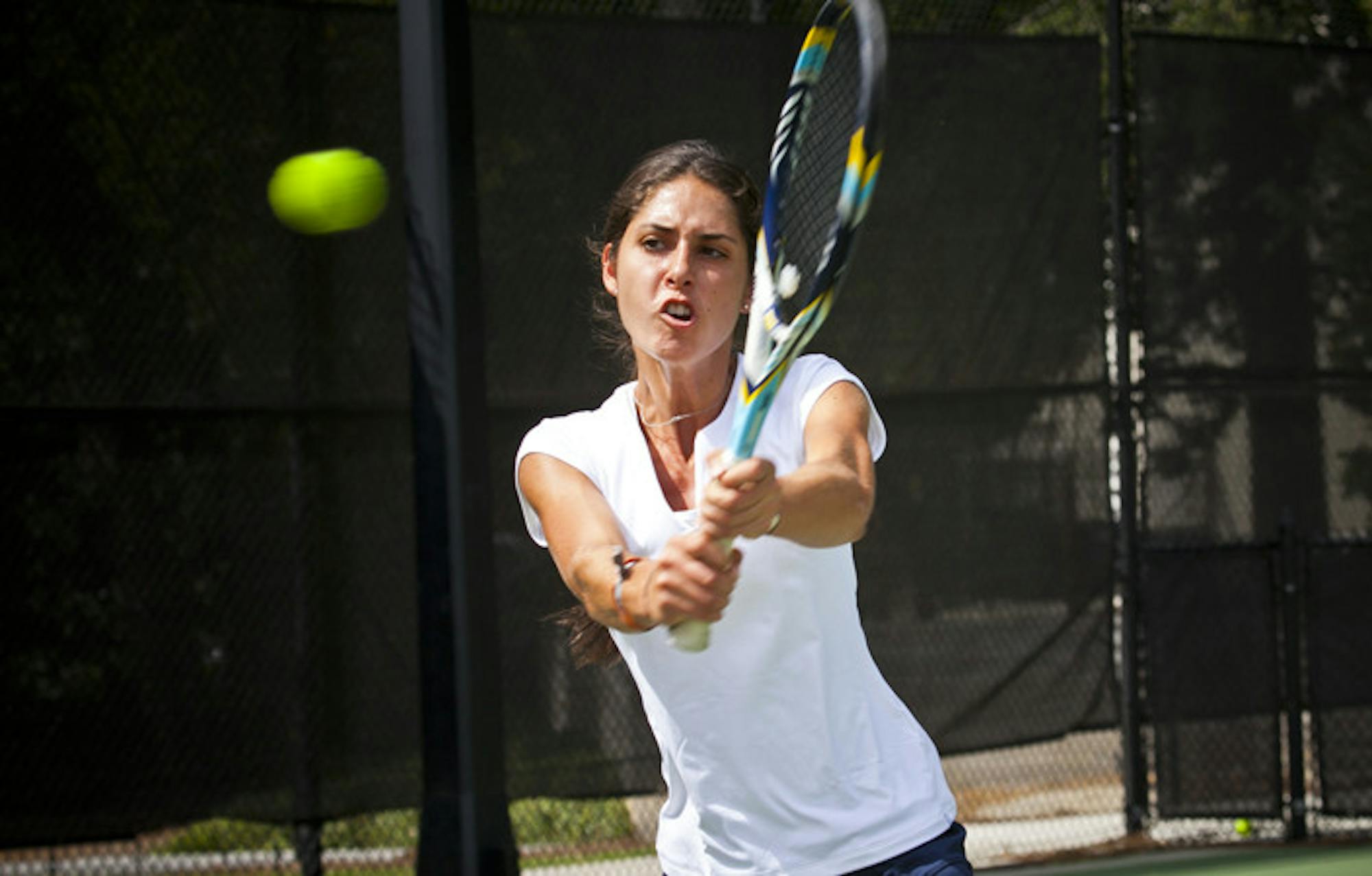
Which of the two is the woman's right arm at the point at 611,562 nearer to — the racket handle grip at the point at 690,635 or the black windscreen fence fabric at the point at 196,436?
the racket handle grip at the point at 690,635

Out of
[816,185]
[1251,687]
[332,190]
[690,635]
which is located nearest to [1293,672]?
[1251,687]

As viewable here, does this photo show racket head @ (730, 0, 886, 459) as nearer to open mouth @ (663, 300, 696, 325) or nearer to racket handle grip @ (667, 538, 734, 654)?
open mouth @ (663, 300, 696, 325)

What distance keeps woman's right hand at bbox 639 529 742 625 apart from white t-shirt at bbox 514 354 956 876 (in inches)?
6.7

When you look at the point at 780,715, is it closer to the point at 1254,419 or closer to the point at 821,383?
the point at 821,383

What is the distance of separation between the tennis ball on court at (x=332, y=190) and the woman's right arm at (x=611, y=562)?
2.09 meters

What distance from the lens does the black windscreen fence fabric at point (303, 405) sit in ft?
14.0

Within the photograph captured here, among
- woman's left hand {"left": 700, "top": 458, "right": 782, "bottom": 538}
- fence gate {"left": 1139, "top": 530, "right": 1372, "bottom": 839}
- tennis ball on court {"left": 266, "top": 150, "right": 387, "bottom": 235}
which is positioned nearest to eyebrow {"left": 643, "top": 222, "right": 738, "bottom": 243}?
woman's left hand {"left": 700, "top": 458, "right": 782, "bottom": 538}

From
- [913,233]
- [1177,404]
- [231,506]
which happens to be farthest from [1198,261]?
[231,506]

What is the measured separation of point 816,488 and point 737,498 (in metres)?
0.18

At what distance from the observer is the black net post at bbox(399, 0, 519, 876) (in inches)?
156

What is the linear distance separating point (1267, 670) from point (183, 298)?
3350mm

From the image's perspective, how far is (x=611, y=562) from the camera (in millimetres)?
2002

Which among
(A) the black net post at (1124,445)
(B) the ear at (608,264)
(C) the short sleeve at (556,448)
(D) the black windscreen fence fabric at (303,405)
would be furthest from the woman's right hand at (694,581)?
(A) the black net post at (1124,445)

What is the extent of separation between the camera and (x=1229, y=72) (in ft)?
17.6
